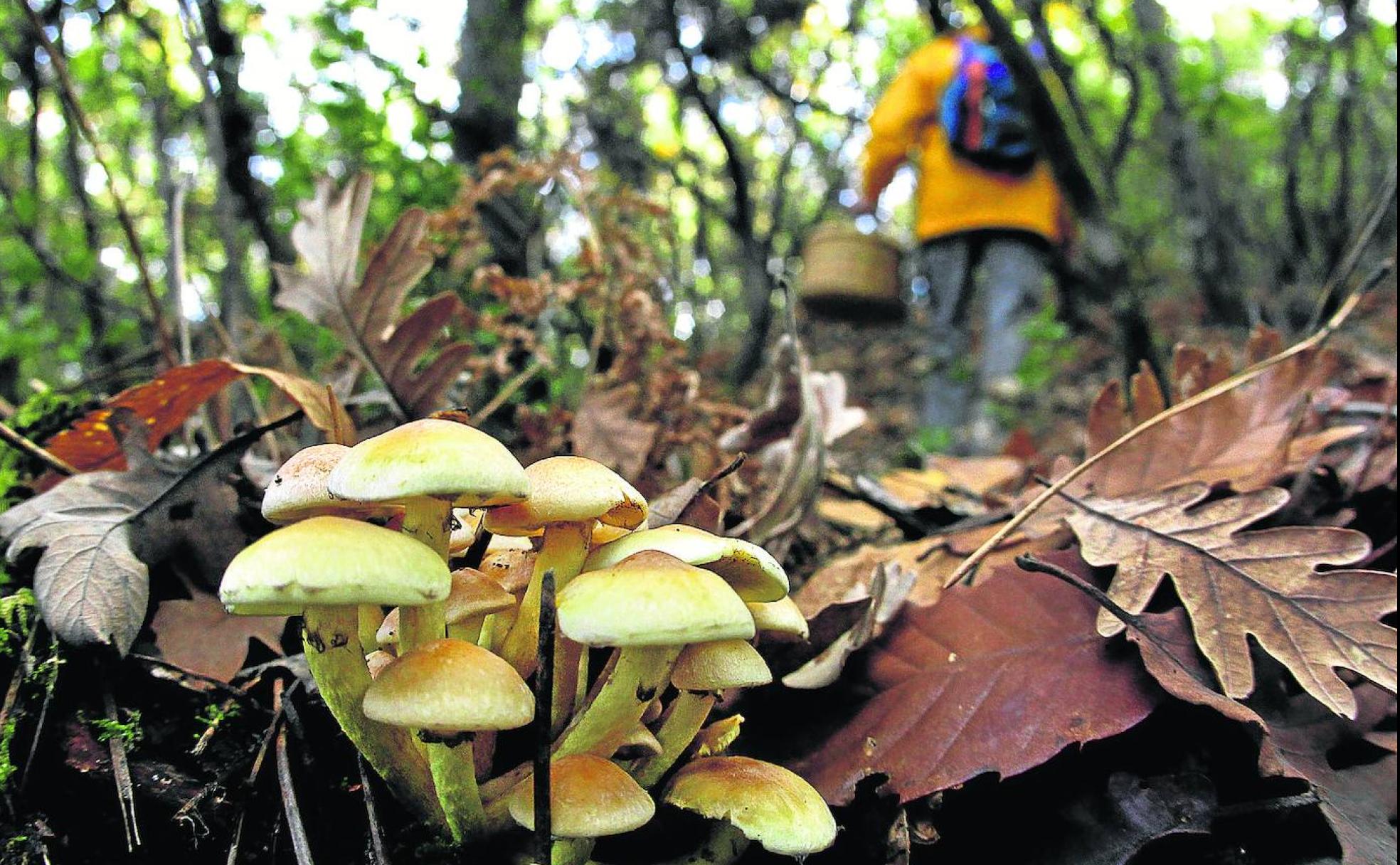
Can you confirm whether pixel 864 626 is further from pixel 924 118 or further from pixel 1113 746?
pixel 924 118

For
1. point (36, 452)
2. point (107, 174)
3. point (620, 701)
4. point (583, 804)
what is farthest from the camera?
point (107, 174)

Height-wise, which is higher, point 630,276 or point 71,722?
point 630,276

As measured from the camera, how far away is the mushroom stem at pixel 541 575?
3.47ft

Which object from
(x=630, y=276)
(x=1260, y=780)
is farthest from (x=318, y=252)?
(x=1260, y=780)

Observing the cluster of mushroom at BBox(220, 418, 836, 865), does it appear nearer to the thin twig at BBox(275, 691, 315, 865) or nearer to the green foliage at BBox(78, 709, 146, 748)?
the thin twig at BBox(275, 691, 315, 865)

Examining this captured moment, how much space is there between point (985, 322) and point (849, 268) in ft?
3.54

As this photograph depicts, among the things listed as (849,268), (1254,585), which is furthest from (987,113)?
(1254,585)

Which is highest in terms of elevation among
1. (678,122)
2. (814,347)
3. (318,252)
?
(678,122)

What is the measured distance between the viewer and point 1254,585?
1.30 metres

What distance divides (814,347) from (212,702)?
994 centimetres

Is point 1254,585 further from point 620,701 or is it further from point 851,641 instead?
point 620,701

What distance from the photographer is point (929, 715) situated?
4.09ft

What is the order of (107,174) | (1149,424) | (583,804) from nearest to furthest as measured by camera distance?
(583,804)
(1149,424)
(107,174)

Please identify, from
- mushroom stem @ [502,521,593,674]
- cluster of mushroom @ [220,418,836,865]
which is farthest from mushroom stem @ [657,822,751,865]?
mushroom stem @ [502,521,593,674]
